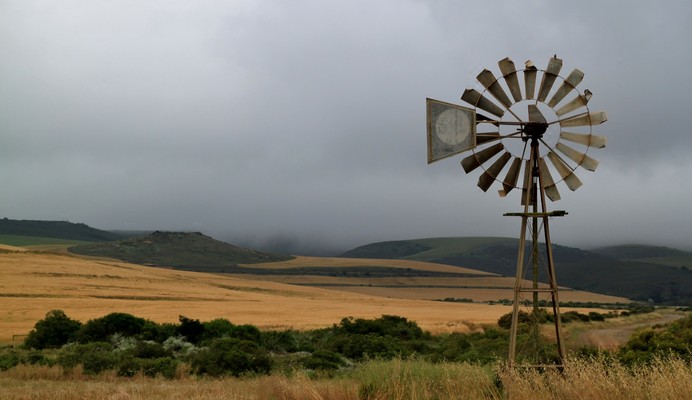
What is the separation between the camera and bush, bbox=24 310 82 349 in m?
28.4

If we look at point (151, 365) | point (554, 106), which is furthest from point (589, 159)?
point (151, 365)

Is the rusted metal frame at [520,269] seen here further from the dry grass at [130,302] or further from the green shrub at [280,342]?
the dry grass at [130,302]

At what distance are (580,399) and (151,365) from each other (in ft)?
48.1

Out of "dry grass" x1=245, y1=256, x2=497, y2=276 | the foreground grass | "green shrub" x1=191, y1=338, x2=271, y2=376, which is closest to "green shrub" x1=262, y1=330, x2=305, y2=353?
"green shrub" x1=191, y1=338, x2=271, y2=376

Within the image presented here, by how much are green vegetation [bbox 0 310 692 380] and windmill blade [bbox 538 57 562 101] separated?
314 inches

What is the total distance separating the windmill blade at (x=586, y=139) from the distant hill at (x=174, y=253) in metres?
143

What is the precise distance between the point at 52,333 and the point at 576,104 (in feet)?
85.7

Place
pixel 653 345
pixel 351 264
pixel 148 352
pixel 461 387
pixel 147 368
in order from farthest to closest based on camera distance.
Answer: pixel 351 264
pixel 148 352
pixel 653 345
pixel 147 368
pixel 461 387

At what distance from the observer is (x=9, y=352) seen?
25.2 m

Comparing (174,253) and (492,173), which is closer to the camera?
(492,173)

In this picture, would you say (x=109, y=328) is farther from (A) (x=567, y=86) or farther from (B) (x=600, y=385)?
(B) (x=600, y=385)

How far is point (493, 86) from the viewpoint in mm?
12398

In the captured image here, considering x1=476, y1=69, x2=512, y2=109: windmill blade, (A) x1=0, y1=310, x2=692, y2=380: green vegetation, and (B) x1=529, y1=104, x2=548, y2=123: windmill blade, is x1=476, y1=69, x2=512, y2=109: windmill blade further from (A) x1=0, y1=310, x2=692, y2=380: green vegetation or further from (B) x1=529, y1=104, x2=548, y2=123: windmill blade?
(A) x1=0, y1=310, x2=692, y2=380: green vegetation

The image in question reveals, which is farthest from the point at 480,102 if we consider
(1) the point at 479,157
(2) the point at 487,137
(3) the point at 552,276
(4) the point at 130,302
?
(4) the point at 130,302
